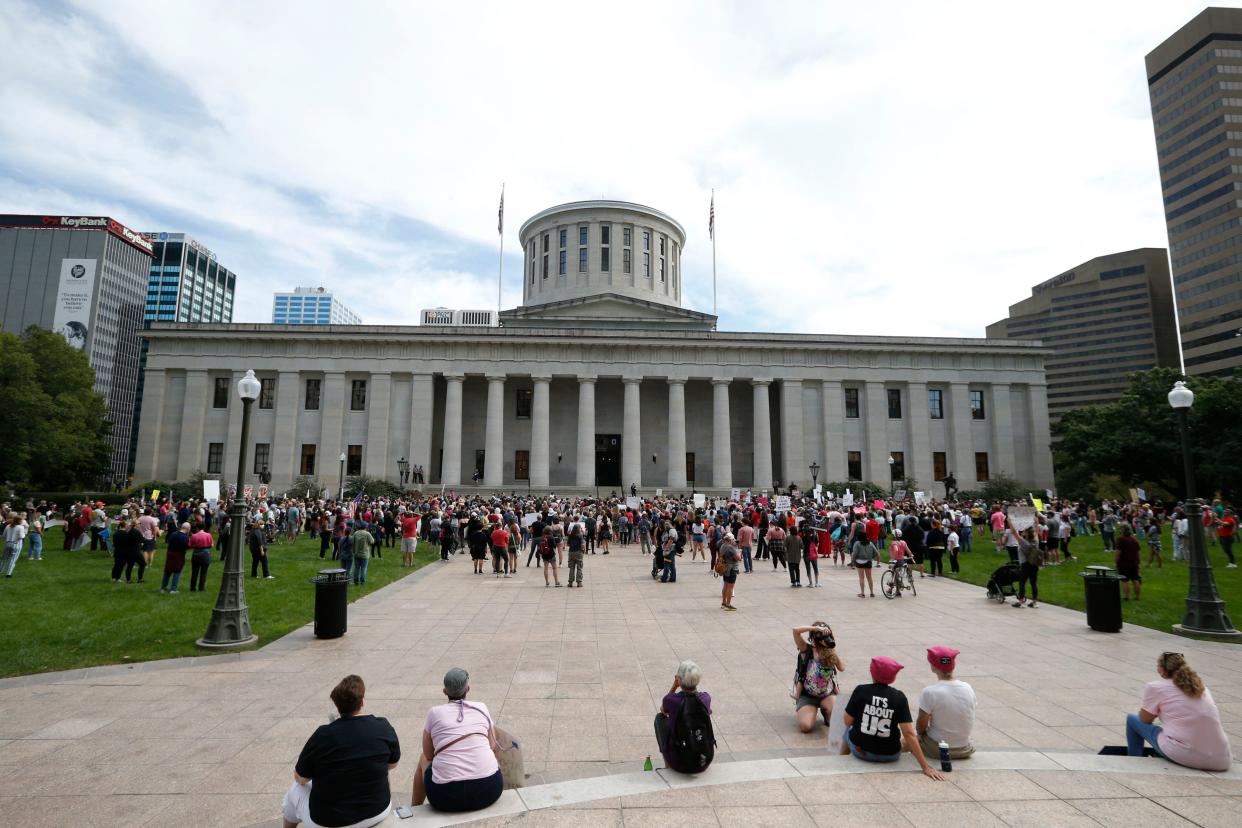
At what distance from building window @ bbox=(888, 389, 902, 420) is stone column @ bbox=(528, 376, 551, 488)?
95.0 feet

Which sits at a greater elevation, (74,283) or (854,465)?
(74,283)

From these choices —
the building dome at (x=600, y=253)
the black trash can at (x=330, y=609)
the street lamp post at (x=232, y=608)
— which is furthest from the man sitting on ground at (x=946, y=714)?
the building dome at (x=600, y=253)

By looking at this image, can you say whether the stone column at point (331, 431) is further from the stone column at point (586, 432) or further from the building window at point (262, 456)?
the stone column at point (586, 432)

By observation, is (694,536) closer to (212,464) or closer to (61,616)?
(61,616)

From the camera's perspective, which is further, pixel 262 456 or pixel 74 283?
pixel 74 283

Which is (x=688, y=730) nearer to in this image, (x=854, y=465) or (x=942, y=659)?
(x=942, y=659)

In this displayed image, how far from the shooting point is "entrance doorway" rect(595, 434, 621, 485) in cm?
5594

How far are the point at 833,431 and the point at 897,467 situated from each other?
601 cm

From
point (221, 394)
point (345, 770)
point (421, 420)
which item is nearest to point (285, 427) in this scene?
point (221, 394)

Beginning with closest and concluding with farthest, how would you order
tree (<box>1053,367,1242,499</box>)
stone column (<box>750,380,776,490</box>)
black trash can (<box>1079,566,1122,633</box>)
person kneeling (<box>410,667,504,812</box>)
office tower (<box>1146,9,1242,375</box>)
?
person kneeling (<box>410,667,504,812</box>) < black trash can (<box>1079,566,1122,633</box>) < tree (<box>1053,367,1242,499</box>) < stone column (<box>750,380,776,490</box>) < office tower (<box>1146,9,1242,375</box>)

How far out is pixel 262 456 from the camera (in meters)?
50.4

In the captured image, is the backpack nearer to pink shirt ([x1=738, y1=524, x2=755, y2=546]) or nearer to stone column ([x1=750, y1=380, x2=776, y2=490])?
pink shirt ([x1=738, y1=524, x2=755, y2=546])

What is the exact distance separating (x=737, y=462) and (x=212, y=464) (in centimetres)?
4323

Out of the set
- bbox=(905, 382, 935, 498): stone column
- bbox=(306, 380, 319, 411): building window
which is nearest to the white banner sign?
bbox=(306, 380, 319, 411): building window
